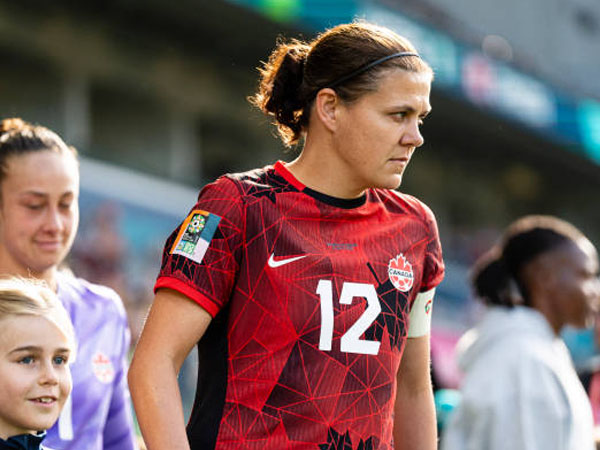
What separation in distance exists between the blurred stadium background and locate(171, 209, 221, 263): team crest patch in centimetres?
601

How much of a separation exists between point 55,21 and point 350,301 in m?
11.6

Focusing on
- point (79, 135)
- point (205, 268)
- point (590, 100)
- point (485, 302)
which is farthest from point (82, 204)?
point (590, 100)

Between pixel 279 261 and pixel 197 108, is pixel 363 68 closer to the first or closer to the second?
pixel 279 261

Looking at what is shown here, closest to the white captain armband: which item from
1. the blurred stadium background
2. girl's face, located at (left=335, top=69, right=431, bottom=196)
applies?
girl's face, located at (left=335, top=69, right=431, bottom=196)

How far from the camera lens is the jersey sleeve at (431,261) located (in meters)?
2.78

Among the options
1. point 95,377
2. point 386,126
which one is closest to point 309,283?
point 386,126

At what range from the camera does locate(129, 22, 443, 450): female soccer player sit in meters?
2.46

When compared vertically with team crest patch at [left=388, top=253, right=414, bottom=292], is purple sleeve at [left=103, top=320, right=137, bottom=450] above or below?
below

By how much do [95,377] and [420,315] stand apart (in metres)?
1.05

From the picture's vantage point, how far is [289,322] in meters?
2.47

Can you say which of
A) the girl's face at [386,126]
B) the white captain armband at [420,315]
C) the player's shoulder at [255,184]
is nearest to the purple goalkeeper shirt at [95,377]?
the player's shoulder at [255,184]

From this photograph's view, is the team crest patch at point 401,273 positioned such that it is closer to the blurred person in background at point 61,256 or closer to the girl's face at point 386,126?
the girl's face at point 386,126

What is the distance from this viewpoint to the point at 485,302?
4.70 metres

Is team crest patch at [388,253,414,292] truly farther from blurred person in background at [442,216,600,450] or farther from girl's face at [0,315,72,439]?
blurred person in background at [442,216,600,450]
